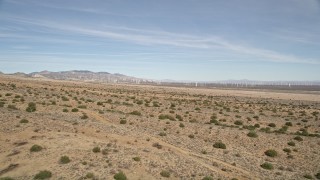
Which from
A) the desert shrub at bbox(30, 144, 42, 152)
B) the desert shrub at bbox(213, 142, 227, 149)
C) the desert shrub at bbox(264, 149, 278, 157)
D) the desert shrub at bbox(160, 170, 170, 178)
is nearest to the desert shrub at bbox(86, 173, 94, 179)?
the desert shrub at bbox(160, 170, 170, 178)

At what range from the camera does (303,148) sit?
33.3 m

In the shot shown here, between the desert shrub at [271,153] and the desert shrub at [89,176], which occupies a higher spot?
the desert shrub at [89,176]

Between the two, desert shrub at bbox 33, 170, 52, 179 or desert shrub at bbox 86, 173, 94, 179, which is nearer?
desert shrub at bbox 33, 170, 52, 179

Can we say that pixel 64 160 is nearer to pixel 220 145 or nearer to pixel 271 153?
pixel 220 145

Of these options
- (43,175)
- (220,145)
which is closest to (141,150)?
(43,175)

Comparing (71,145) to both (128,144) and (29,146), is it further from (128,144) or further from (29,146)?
(128,144)

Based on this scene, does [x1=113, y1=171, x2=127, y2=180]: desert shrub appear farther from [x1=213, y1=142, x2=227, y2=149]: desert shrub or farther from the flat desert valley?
[x1=213, y1=142, x2=227, y2=149]: desert shrub

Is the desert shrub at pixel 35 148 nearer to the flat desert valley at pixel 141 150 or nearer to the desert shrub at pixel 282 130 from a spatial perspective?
the flat desert valley at pixel 141 150

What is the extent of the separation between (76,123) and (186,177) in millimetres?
15837

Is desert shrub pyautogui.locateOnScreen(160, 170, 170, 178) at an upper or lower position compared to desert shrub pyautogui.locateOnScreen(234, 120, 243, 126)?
lower

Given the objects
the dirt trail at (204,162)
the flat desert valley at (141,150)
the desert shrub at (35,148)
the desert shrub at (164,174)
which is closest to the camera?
the desert shrub at (164,174)

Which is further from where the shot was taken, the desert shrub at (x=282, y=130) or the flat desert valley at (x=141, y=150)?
the desert shrub at (x=282, y=130)

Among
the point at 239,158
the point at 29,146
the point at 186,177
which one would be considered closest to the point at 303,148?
the point at 239,158

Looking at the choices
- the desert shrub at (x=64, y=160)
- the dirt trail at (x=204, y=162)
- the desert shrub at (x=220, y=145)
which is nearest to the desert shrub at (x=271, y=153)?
the desert shrub at (x=220, y=145)
